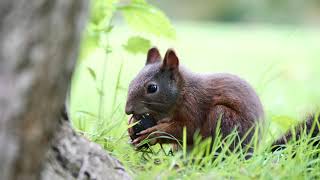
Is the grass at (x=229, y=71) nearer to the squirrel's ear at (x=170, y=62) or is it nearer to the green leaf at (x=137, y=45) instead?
the green leaf at (x=137, y=45)

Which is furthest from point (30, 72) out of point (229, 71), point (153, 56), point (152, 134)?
point (229, 71)

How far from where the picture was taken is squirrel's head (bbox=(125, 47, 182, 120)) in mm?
2900

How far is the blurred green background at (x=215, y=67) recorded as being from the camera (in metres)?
2.99

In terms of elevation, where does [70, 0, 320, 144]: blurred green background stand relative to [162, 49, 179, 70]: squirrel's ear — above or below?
below

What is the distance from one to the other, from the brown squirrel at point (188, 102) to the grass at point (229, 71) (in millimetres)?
85

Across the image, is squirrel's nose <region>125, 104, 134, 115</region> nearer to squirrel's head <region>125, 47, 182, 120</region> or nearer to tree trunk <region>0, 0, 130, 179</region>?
squirrel's head <region>125, 47, 182, 120</region>

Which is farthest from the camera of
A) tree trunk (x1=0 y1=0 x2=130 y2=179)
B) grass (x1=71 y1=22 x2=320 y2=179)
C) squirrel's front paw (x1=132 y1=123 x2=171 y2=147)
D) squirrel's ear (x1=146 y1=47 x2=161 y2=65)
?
squirrel's ear (x1=146 y1=47 x2=161 y2=65)

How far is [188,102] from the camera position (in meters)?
2.91

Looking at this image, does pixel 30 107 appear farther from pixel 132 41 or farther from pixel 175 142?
pixel 132 41

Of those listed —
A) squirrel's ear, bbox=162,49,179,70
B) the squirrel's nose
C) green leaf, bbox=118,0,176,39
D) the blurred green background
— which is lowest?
the blurred green background

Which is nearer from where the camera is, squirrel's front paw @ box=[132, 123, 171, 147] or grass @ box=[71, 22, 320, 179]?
grass @ box=[71, 22, 320, 179]

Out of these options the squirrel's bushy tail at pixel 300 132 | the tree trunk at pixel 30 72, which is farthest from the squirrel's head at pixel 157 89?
the tree trunk at pixel 30 72

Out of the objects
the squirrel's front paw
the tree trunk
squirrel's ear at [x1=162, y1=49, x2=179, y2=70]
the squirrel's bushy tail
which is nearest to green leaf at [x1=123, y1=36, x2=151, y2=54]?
squirrel's ear at [x1=162, y1=49, x2=179, y2=70]

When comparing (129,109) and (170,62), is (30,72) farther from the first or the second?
(170,62)
